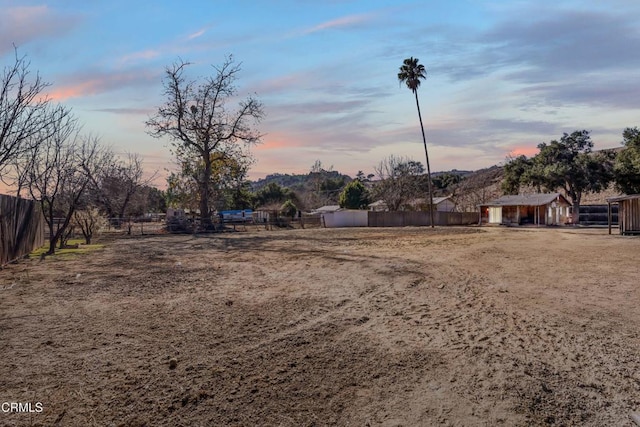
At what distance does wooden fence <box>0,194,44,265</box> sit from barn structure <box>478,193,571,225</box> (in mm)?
41507

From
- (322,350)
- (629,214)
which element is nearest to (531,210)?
(629,214)

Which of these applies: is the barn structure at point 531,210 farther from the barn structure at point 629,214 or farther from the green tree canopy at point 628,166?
the barn structure at point 629,214

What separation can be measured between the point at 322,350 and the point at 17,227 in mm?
12980

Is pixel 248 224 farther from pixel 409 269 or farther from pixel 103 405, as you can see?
pixel 103 405

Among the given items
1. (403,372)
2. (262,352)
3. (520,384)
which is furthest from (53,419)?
(520,384)

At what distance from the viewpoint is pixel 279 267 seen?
12.5 metres

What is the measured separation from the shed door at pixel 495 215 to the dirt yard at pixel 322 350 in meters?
39.9

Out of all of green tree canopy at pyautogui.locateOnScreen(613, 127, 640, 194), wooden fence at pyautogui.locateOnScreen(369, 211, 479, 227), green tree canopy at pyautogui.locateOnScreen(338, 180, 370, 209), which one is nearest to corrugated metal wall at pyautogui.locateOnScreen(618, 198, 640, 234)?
green tree canopy at pyautogui.locateOnScreen(613, 127, 640, 194)

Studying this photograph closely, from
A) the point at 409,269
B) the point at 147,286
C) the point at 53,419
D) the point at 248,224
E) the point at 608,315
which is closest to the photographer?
the point at 53,419

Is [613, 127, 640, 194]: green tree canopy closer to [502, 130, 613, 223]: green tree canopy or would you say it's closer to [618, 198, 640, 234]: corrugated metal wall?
[502, 130, 613, 223]: green tree canopy

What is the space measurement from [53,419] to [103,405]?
38cm

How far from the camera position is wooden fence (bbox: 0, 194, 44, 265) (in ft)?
41.7

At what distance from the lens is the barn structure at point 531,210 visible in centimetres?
4562

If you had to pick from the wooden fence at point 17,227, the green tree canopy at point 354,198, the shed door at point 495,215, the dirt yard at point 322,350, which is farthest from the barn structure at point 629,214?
the green tree canopy at point 354,198
